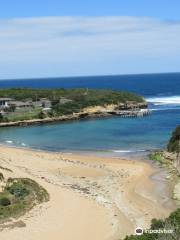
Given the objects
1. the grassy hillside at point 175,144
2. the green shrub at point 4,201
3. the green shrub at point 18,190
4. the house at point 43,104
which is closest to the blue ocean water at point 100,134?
the grassy hillside at point 175,144

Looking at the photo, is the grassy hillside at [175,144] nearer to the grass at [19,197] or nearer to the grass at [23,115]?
the grass at [19,197]

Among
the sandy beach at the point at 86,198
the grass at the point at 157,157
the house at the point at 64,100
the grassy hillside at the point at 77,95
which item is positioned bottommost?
the sandy beach at the point at 86,198

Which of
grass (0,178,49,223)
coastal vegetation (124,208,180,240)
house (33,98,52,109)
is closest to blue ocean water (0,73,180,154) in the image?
house (33,98,52,109)

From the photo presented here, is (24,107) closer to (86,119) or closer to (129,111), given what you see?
(86,119)

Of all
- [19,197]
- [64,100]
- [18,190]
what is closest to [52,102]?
[64,100]

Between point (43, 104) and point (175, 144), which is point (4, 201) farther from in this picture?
point (43, 104)

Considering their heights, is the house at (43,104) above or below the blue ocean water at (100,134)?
above
